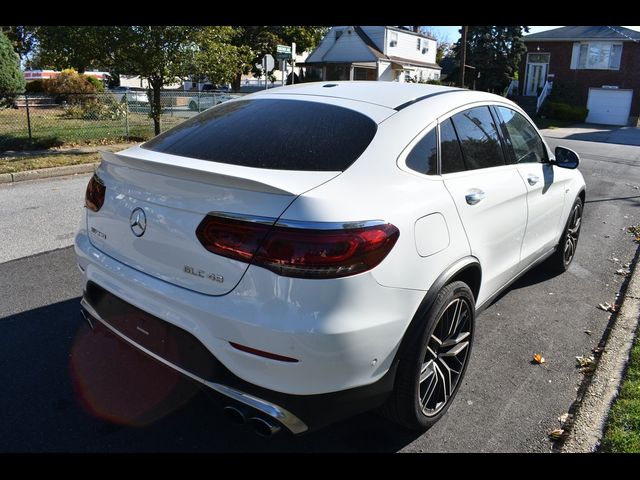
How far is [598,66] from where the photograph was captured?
38.5 metres

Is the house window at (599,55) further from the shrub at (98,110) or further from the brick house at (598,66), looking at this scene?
the shrub at (98,110)

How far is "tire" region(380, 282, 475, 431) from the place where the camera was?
8.54 ft

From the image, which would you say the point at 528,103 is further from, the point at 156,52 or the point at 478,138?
the point at 478,138

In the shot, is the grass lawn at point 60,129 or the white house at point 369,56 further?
the white house at point 369,56

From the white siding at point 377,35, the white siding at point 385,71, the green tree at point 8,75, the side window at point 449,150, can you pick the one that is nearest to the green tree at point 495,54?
the white siding at point 385,71

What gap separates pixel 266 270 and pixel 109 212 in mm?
1087

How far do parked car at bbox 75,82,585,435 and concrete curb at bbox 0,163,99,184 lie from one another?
7077 millimetres

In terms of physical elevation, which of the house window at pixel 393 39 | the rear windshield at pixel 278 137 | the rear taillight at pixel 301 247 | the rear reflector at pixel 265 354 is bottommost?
the rear reflector at pixel 265 354

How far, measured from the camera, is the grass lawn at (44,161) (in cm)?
965

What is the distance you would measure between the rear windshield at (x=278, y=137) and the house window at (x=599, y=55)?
41.6 meters

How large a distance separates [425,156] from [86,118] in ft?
50.2

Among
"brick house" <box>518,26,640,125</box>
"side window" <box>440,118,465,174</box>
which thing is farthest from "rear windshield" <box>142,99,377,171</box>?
"brick house" <box>518,26,640,125</box>

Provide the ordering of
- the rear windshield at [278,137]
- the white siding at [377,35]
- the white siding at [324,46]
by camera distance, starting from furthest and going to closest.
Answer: the white siding at [324,46]
the white siding at [377,35]
the rear windshield at [278,137]

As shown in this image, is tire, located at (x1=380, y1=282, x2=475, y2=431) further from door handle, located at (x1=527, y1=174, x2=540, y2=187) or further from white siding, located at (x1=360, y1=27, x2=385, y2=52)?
white siding, located at (x1=360, y1=27, x2=385, y2=52)
